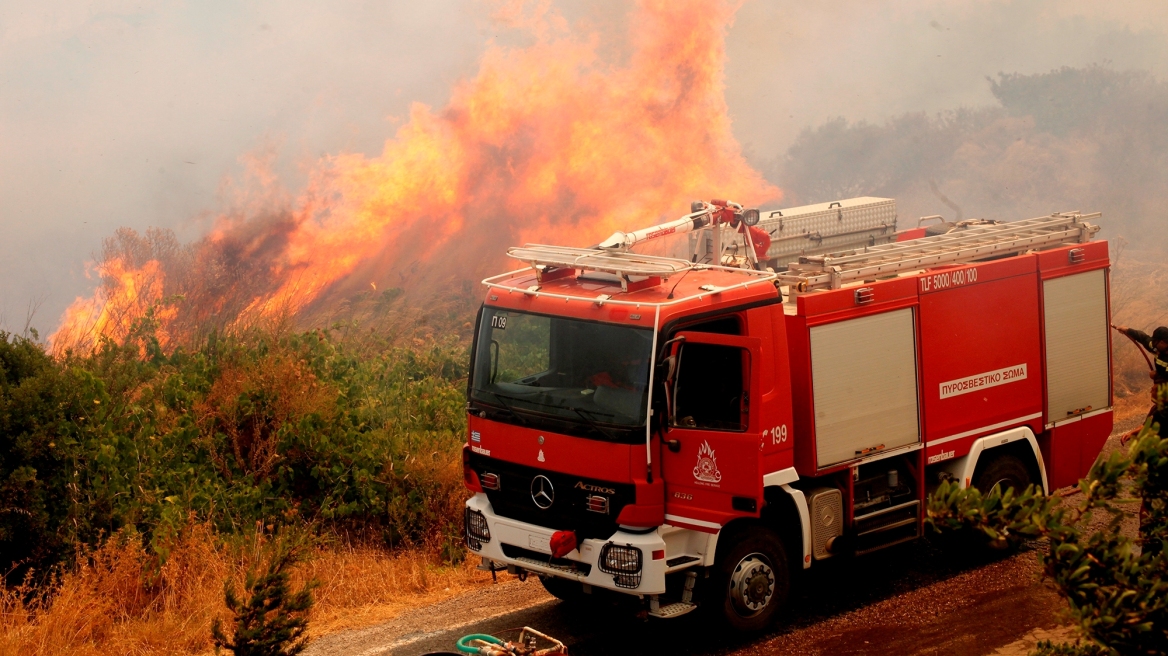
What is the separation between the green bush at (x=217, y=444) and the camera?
30.1 feet

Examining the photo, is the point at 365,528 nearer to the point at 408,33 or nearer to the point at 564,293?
the point at 564,293

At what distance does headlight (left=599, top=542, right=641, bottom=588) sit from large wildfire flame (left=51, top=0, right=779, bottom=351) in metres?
12.9

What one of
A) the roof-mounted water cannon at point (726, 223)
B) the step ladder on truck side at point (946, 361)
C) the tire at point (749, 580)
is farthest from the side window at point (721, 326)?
the roof-mounted water cannon at point (726, 223)

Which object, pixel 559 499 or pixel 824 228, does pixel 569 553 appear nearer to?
pixel 559 499

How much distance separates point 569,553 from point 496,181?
54.0 feet

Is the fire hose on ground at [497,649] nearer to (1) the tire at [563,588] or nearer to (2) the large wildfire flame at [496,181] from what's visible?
(1) the tire at [563,588]

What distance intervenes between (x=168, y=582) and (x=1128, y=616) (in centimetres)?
782

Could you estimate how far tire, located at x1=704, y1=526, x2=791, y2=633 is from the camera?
26.4 ft

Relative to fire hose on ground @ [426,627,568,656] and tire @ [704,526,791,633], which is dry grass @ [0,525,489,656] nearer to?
fire hose on ground @ [426,627,568,656]

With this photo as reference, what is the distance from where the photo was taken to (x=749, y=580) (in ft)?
26.9

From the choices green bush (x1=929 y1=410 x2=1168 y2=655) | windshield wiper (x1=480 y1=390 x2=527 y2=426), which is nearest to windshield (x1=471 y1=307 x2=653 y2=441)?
windshield wiper (x1=480 y1=390 x2=527 y2=426)

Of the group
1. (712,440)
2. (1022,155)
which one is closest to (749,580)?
(712,440)

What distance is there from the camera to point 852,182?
119ft

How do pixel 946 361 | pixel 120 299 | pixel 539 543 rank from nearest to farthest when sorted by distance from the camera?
pixel 539 543 < pixel 946 361 < pixel 120 299
